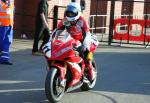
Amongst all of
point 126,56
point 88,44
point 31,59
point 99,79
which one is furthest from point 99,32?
point 88,44

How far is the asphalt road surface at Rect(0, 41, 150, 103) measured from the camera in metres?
8.59

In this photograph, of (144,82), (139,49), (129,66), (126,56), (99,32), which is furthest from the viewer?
(99,32)

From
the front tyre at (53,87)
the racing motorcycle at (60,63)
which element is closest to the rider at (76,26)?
the racing motorcycle at (60,63)

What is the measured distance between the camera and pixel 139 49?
54.7ft

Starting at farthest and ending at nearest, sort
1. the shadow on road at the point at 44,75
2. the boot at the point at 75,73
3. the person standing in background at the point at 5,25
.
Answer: the person standing in background at the point at 5,25 < the shadow on road at the point at 44,75 < the boot at the point at 75,73

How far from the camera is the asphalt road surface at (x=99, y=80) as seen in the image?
859cm

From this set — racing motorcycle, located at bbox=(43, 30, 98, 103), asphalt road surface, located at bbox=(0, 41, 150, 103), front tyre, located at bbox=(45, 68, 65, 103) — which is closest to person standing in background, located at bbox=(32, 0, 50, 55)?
asphalt road surface, located at bbox=(0, 41, 150, 103)

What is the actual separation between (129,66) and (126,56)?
6.62 feet

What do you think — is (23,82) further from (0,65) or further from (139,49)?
(139,49)

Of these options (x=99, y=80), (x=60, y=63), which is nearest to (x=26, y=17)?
(x=99, y=80)

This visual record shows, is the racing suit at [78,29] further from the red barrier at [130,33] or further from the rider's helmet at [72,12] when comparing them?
the red barrier at [130,33]

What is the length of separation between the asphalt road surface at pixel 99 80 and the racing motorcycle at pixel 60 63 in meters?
0.34

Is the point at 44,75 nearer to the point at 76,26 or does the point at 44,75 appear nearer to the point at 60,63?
the point at 76,26

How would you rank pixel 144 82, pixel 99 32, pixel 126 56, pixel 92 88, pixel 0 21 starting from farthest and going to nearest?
pixel 99 32 → pixel 126 56 → pixel 0 21 → pixel 144 82 → pixel 92 88
